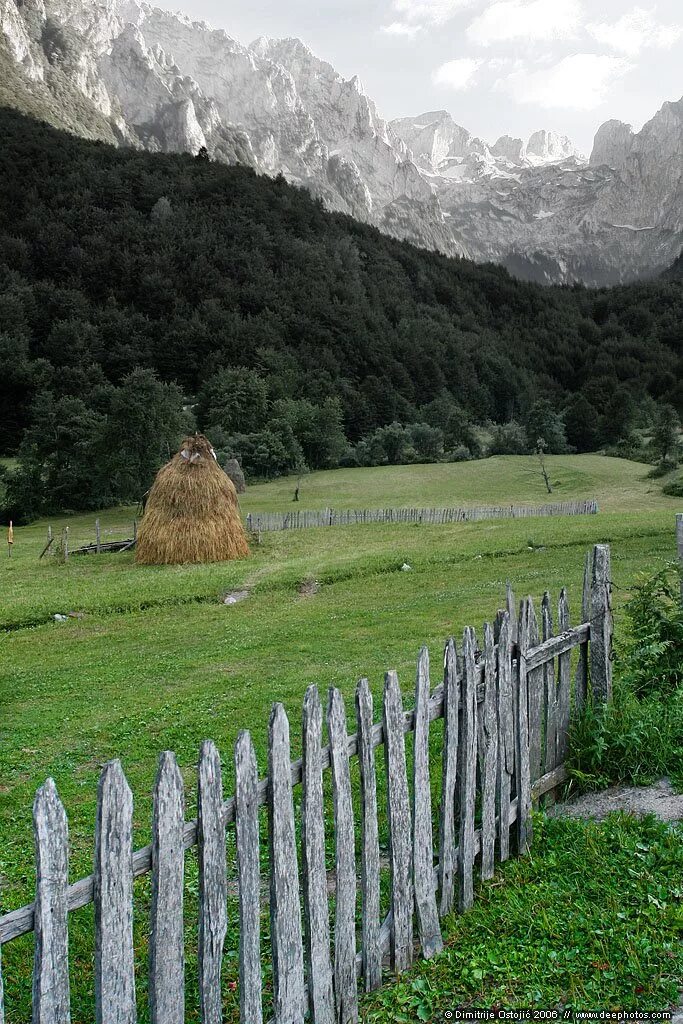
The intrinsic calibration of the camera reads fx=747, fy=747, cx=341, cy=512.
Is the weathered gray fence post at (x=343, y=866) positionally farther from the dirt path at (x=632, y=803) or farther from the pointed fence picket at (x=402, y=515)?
the pointed fence picket at (x=402, y=515)

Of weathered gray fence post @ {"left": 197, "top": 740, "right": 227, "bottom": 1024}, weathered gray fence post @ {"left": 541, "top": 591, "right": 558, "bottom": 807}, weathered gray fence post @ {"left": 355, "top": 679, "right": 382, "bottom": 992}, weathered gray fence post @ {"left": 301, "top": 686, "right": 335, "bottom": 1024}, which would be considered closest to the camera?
weathered gray fence post @ {"left": 197, "top": 740, "right": 227, "bottom": 1024}

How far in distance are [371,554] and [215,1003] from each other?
2150 cm

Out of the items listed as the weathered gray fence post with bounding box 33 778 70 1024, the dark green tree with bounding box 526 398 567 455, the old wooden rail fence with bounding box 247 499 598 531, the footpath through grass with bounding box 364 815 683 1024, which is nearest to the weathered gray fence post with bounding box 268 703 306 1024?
the footpath through grass with bounding box 364 815 683 1024

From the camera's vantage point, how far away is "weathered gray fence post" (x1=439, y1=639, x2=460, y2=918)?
488 centimetres

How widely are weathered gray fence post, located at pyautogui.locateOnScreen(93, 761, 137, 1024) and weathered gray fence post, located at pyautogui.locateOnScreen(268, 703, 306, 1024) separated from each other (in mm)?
804

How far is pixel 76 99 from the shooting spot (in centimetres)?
16400

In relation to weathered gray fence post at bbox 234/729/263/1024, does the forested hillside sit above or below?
above

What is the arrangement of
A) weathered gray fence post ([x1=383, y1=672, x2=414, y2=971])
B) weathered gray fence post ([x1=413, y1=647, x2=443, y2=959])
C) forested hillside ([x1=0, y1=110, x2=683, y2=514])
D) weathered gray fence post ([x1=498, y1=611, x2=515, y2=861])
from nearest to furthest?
weathered gray fence post ([x1=383, y1=672, x2=414, y2=971])
weathered gray fence post ([x1=413, y1=647, x2=443, y2=959])
weathered gray fence post ([x1=498, y1=611, x2=515, y2=861])
forested hillside ([x1=0, y1=110, x2=683, y2=514])

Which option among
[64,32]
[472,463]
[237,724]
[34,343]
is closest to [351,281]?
[34,343]

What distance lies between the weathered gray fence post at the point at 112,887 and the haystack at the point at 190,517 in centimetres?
2307

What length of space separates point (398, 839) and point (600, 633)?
3.28m

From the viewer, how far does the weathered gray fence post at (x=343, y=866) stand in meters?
4.02

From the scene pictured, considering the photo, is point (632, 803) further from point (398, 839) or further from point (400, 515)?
point (400, 515)

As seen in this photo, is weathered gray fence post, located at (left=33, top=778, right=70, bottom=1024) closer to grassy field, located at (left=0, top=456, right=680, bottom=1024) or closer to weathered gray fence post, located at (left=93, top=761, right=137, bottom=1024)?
weathered gray fence post, located at (left=93, top=761, right=137, bottom=1024)
